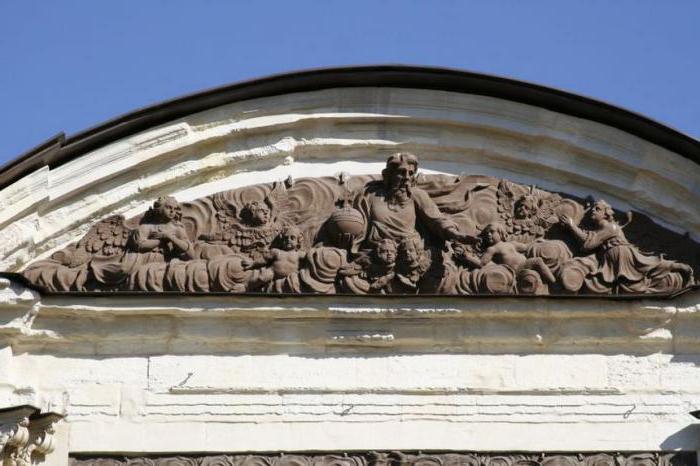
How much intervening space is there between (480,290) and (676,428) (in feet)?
4.79

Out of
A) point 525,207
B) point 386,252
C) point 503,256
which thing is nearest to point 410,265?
point 386,252

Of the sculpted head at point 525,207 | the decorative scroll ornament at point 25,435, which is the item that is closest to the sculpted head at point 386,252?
the sculpted head at point 525,207

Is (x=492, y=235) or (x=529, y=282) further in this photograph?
(x=492, y=235)

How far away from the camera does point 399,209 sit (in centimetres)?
1236

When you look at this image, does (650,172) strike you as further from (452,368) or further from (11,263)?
(11,263)

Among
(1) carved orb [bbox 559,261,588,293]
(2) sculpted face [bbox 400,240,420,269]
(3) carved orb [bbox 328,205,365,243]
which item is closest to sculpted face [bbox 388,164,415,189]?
(3) carved orb [bbox 328,205,365,243]

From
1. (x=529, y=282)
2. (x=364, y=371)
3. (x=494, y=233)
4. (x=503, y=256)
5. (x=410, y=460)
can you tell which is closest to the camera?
(x=410, y=460)

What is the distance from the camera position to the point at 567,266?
12180 mm

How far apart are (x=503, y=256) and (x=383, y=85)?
4.67ft

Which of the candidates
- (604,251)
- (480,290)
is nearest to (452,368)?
(480,290)

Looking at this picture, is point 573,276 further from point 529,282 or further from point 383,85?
point 383,85

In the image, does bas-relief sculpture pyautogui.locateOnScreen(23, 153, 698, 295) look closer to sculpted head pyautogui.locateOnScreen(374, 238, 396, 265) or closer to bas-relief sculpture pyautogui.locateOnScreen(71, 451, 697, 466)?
sculpted head pyautogui.locateOnScreen(374, 238, 396, 265)

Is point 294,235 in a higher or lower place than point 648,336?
higher

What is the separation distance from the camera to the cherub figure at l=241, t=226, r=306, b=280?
1211 centimetres
